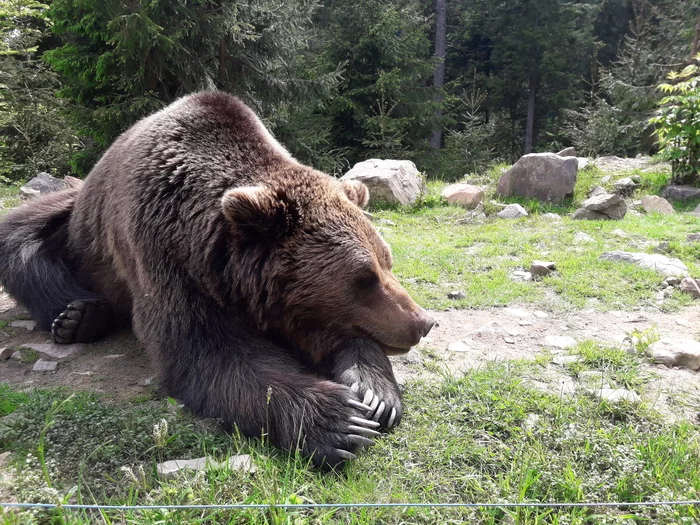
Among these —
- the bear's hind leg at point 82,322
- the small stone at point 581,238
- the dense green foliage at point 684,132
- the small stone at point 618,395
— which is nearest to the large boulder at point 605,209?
the small stone at point 581,238

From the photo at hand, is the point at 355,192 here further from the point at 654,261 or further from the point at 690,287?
the point at 654,261

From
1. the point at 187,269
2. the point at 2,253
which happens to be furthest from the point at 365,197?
the point at 2,253

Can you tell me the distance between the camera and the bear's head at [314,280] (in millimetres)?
2676

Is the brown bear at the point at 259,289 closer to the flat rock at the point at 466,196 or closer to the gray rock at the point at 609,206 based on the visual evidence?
the gray rock at the point at 609,206

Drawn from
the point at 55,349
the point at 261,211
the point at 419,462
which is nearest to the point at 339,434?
the point at 419,462

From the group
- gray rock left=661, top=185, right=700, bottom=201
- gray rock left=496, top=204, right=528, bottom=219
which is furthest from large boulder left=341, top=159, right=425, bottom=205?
gray rock left=661, top=185, right=700, bottom=201

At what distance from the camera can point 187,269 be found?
2.77m

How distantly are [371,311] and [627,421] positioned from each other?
132 cm

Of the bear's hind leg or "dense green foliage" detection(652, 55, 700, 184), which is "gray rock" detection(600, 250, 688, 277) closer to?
the bear's hind leg

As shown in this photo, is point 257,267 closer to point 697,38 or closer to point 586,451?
point 586,451

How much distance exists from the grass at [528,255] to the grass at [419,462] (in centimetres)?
184

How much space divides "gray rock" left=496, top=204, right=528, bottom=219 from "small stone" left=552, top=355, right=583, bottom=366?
4.94 meters

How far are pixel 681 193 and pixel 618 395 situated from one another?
8290mm

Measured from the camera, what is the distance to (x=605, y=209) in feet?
24.6
